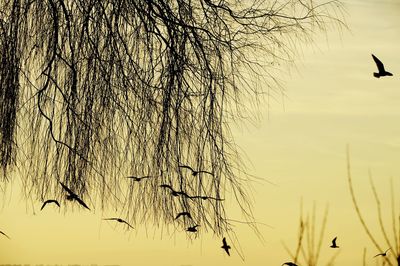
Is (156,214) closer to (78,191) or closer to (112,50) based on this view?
(78,191)

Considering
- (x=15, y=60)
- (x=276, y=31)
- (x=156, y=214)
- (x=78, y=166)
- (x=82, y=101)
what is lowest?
(x=156, y=214)

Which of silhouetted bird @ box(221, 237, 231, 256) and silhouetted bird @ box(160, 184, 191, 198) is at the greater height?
silhouetted bird @ box(160, 184, 191, 198)

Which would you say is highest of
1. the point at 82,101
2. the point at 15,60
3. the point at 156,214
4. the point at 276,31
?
the point at 276,31

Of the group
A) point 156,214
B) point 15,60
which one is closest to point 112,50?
point 15,60

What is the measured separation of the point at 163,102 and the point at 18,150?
1090mm

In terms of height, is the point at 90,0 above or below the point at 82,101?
above

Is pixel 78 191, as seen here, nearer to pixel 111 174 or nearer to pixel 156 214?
pixel 111 174

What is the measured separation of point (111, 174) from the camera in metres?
4.92

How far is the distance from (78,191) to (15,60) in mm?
1022

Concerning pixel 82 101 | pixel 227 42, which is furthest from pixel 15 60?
pixel 227 42

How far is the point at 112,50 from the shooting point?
16.0ft

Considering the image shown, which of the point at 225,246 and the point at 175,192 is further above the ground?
the point at 175,192

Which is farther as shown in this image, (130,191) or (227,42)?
(227,42)

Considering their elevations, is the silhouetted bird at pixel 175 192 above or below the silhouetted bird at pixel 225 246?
above
